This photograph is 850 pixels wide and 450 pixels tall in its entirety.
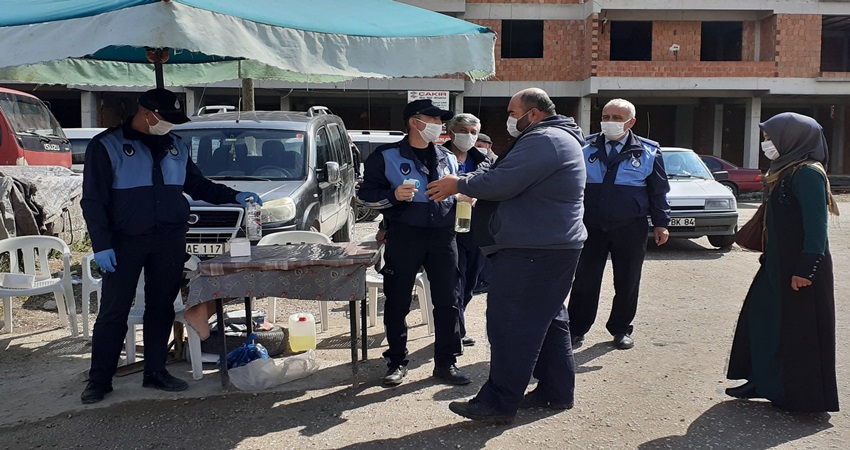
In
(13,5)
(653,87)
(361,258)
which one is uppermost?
(653,87)

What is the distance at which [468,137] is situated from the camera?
568 centimetres

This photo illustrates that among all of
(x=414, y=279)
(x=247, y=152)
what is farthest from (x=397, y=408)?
(x=247, y=152)

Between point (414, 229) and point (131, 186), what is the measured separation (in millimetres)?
1738

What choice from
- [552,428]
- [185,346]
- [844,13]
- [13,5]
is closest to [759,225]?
[552,428]

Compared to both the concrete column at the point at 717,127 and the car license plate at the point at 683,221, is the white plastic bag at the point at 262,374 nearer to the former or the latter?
the car license plate at the point at 683,221

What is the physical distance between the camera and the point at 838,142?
32.5 metres

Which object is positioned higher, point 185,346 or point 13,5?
point 13,5

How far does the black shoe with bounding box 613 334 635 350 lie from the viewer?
5.70 metres

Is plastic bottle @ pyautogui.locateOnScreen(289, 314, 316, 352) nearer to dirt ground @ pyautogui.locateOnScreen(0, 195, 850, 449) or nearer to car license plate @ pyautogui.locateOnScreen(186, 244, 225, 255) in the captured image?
dirt ground @ pyautogui.locateOnScreen(0, 195, 850, 449)

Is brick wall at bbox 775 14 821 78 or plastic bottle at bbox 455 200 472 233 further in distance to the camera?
brick wall at bbox 775 14 821 78

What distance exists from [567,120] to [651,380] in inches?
79.7

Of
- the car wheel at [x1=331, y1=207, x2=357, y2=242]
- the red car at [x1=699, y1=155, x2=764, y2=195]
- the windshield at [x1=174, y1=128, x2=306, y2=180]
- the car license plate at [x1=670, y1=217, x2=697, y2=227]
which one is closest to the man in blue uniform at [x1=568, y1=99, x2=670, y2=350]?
the windshield at [x1=174, y1=128, x2=306, y2=180]

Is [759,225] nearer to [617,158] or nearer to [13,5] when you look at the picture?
[617,158]

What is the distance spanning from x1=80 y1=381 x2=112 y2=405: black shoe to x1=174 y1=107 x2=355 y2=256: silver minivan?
1984mm
